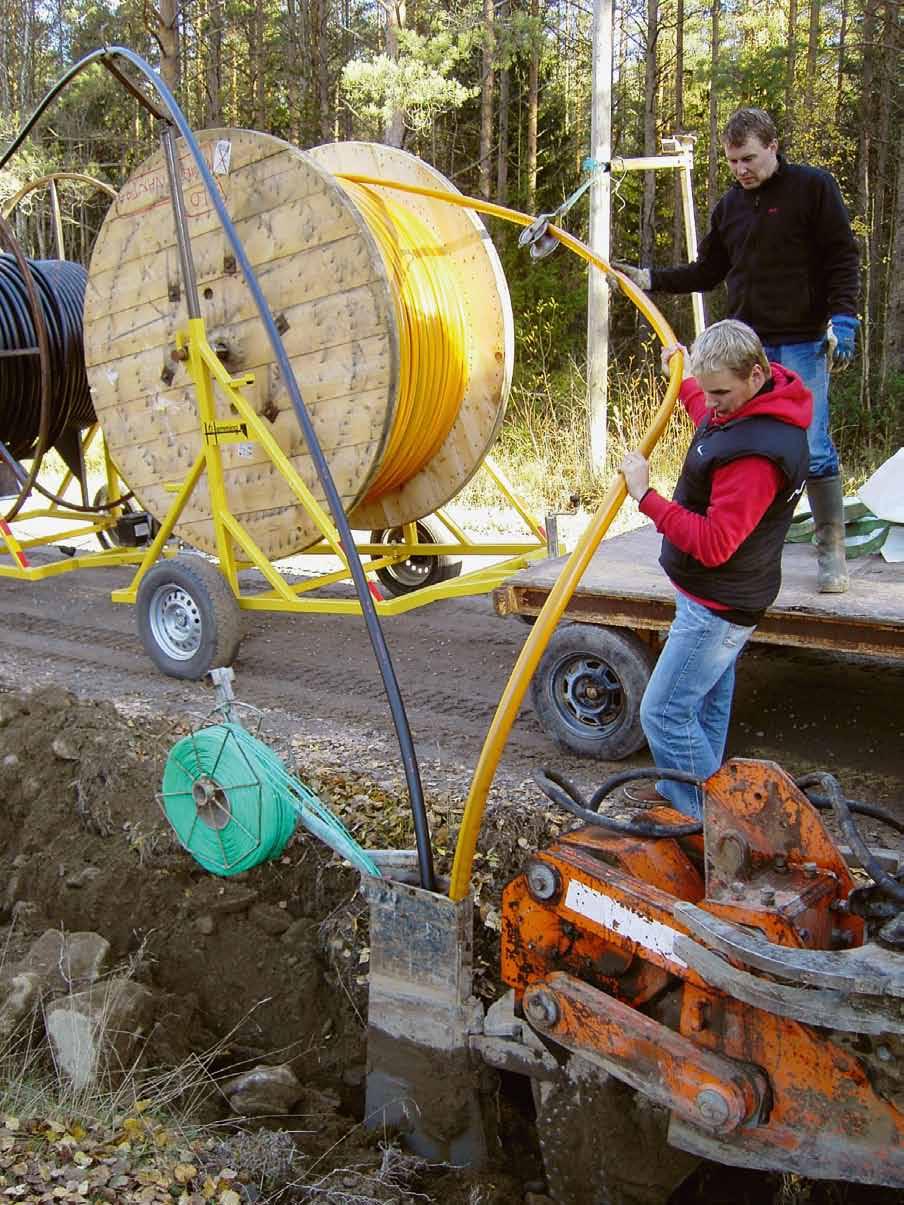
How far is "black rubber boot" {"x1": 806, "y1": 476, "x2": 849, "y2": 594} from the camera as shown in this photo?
484cm

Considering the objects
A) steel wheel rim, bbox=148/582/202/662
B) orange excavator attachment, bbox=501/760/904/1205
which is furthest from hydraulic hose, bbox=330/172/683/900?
steel wheel rim, bbox=148/582/202/662

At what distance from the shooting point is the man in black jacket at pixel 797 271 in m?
4.67

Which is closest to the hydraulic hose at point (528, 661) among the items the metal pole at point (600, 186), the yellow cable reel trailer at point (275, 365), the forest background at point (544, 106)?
the yellow cable reel trailer at point (275, 365)

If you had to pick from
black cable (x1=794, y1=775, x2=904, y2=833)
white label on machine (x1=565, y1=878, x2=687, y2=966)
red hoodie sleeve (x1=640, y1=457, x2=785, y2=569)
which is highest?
red hoodie sleeve (x1=640, y1=457, x2=785, y2=569)

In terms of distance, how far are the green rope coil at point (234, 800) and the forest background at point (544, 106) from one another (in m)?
9.87

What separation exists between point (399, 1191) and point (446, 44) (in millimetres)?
17568

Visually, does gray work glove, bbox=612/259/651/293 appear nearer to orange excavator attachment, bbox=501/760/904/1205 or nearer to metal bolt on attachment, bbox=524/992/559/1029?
orange excavator attachment, bbox=501/760/904/1205

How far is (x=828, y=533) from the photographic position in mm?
4930

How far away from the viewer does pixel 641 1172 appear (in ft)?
10.2

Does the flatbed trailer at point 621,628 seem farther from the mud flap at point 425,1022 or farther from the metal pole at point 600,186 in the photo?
the metal pole at point 600,186

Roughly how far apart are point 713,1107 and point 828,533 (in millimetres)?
2958

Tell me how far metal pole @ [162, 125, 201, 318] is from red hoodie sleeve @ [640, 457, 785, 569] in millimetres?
3695

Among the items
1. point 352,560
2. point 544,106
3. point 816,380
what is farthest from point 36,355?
point 544,106

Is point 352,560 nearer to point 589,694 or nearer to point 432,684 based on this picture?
point 589,694
